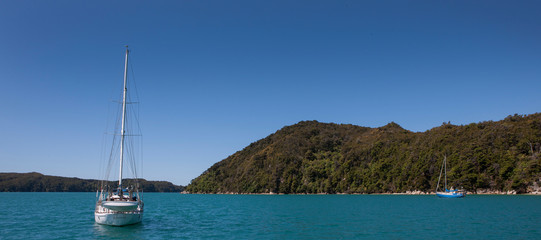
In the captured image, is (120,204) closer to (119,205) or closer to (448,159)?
(119,205)

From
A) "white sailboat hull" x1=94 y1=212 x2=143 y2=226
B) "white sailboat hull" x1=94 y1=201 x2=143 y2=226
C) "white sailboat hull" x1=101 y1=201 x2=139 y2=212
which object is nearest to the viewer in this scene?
A: "white sailboat hull" x1=101 y1=201 x2=139 y2=212

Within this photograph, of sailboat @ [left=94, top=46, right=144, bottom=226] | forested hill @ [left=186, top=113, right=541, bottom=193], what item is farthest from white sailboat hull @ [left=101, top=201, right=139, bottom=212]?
forested hill @ [left=186, top=113, right=541, bottom=193]

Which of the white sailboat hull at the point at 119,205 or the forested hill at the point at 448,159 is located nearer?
the white sailboat hull at the point at 119,205

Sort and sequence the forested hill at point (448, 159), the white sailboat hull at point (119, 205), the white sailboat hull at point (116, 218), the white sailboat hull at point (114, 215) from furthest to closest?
the forested hill at point (448, 159)
the white sailboat hull at point (116, 218)
the white sailboat hull at point (114, 215)
the white sailboat hull at point (119, 205)

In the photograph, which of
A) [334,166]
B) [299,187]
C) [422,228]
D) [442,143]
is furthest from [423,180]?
[422,228]

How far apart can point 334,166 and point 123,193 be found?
552 feet

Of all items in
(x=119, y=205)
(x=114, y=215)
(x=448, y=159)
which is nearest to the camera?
(x=119, y=205)

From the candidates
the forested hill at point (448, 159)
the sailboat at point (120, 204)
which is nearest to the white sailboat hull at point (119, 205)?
the sailboat at point (120, 204)

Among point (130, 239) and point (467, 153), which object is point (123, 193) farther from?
point (467, 153)

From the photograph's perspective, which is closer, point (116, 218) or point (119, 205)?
point (119, 205)

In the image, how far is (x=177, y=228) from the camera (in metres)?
37.2

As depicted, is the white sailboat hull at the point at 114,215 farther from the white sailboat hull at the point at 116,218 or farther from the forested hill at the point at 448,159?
the forested hill at the point at 448,159

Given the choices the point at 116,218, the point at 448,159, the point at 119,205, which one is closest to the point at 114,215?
the point at 116,218

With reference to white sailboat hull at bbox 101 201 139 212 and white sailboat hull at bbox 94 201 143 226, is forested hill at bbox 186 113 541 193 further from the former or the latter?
white sailboat hull at bbox 101 201 139 212
